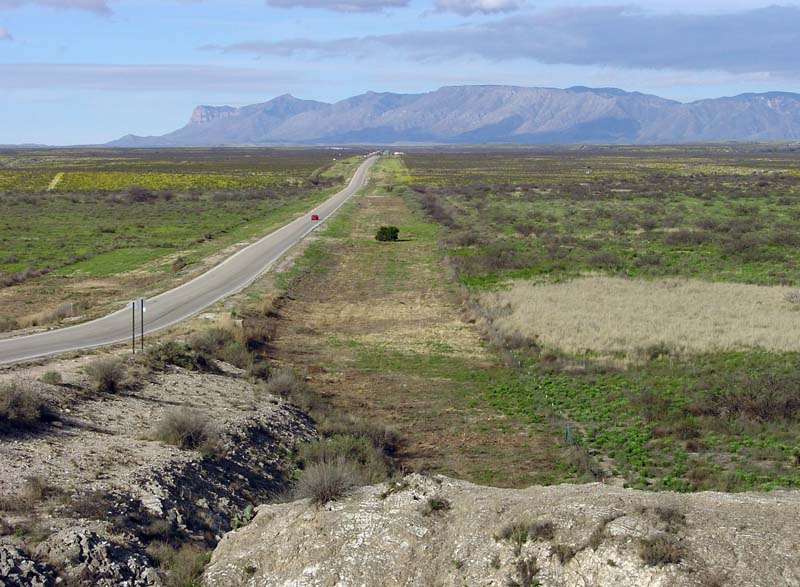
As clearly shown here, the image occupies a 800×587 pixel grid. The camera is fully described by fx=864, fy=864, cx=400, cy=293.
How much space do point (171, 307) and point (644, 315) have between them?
54.8 ft

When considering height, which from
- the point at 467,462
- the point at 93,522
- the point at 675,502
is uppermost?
the point at 675,502

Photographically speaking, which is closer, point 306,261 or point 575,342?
point 575,342

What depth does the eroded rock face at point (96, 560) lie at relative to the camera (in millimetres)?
9953

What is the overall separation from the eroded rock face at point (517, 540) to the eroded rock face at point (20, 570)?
1866mm

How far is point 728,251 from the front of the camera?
46.7 m

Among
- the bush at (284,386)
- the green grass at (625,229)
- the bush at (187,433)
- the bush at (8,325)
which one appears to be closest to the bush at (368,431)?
the bush at (284,386)

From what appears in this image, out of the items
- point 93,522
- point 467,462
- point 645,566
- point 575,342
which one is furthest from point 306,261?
point 645,566

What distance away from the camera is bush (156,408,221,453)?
1506 cm

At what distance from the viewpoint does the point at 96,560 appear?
401 inches

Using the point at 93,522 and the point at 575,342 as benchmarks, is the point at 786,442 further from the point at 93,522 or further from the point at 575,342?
the point at 93,522

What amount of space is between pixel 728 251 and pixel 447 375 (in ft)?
91.9

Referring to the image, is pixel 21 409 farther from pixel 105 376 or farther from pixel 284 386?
pixel 284 386

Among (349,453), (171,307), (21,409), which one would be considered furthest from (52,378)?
(171,307)

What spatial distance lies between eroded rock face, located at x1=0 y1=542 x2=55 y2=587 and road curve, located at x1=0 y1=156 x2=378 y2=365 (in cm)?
1158
